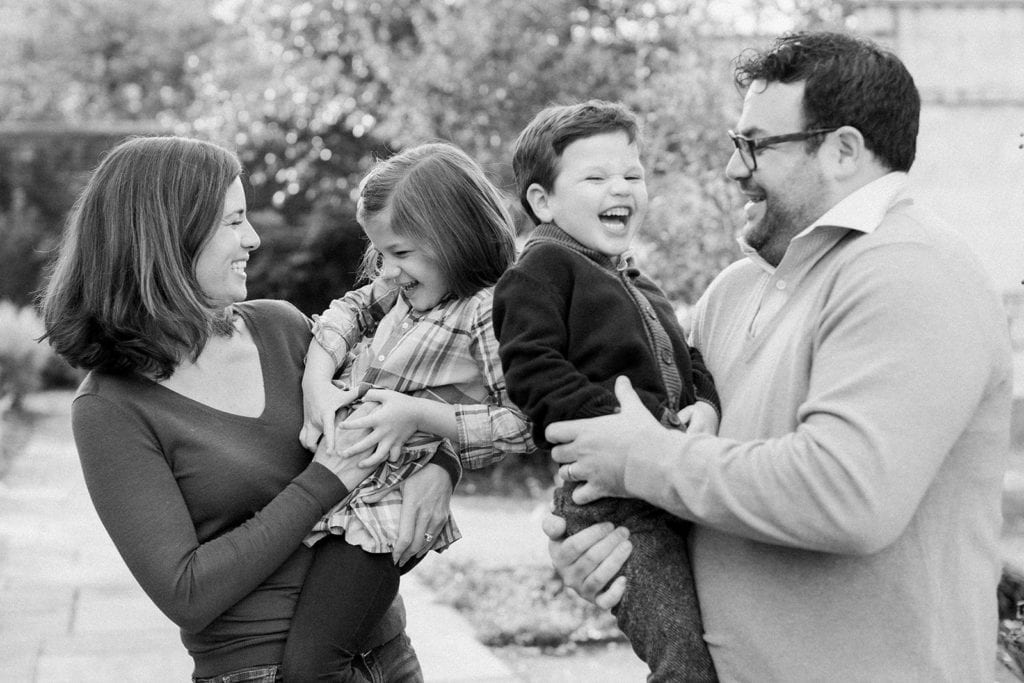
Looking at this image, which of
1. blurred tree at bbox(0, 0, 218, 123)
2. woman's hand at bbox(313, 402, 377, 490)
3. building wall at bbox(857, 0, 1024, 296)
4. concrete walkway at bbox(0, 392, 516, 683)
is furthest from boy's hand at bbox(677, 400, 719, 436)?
blurred tree at bbox(0, 0, 218, 123)

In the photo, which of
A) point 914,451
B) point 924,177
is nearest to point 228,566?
point 914,451

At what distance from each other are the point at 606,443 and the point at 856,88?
0.78 m

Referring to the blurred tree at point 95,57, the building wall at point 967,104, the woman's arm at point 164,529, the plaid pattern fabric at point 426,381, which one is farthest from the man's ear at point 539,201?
the blurred tree at point 95,57

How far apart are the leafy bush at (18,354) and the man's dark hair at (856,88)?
1116 centimetres

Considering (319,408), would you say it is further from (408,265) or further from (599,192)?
(599,192)

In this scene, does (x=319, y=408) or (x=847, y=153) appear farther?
(x=319, y=408)

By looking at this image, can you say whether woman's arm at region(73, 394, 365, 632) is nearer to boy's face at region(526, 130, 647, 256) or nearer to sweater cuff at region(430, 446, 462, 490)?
sweater cuff at region(430, 446, 462, 490)

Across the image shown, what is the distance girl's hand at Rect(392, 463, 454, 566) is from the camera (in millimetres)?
2402

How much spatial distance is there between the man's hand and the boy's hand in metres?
0.10

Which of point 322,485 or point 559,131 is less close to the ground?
point 559,131

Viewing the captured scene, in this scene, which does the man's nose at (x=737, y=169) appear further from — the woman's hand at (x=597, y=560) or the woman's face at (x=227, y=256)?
the woman's face at (x=227, y=256)

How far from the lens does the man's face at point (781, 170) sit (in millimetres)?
2043

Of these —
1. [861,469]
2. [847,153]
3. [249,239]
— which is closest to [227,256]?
[249,239]

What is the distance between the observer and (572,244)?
7.81ft
